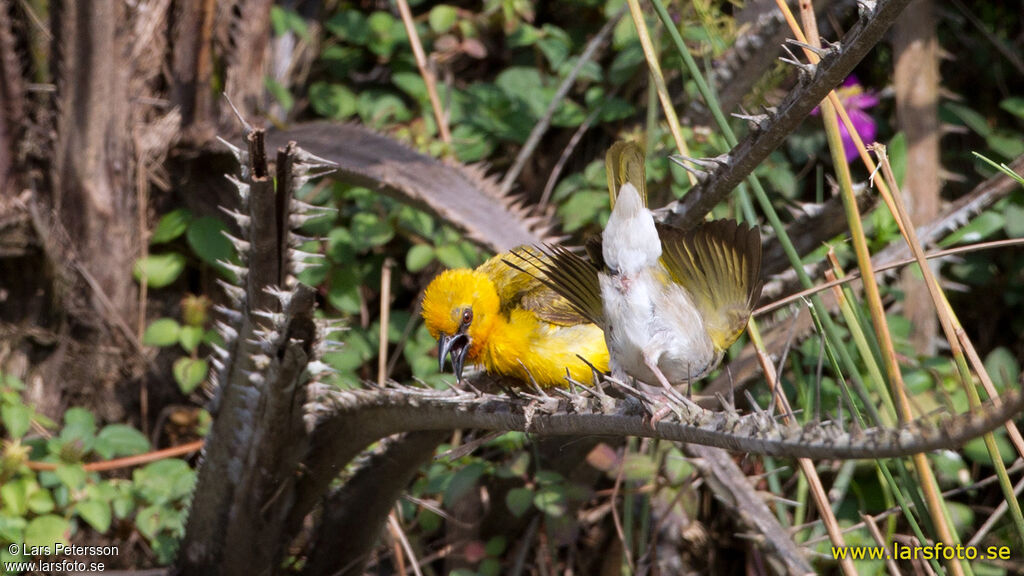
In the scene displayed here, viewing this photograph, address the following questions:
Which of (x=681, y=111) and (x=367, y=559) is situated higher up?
(x=681, y=111)

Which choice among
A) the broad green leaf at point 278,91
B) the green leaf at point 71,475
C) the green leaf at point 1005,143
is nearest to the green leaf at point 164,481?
the green leaf at point 71,475

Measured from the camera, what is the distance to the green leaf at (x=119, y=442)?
2338mm

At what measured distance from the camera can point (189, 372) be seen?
253 cm

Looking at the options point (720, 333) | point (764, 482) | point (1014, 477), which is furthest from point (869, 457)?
point (1014, 477)

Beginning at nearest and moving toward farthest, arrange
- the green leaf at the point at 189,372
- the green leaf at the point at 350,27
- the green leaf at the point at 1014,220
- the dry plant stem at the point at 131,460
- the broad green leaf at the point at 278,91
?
the dry plant stem at the point at 131,460 < the green leaf at the point at 189,372 < the green leaf at the point at 1014,220 < the broad green leaf at the point at 278,91 < the green leaf at the point at 350,27

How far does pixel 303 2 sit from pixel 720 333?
6.65 ft

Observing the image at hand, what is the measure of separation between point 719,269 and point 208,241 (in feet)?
4.83

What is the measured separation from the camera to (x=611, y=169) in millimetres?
1716

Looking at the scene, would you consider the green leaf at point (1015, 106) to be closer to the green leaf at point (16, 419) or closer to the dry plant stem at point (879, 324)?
the dry plant stem at point (879, 324)

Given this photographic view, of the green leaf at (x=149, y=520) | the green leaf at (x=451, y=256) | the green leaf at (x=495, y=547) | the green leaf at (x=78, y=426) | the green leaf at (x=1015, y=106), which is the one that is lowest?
the green leaf at (x=495, y=547)

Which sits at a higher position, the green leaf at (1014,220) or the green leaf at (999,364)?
the green leaf at (1014,220)

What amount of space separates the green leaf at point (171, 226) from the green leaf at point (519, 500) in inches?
45.6

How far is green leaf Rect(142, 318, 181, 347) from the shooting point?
253 cm

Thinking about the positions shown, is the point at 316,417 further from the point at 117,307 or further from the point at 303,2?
the point at 303,2
